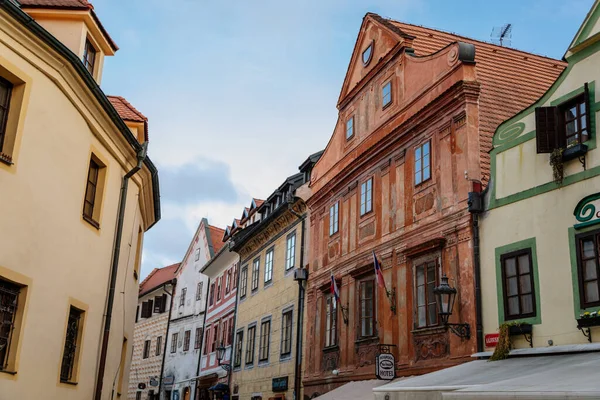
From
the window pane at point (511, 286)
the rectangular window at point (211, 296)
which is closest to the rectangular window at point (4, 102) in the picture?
the window pane at point (511, 286)

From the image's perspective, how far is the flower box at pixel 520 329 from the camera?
454 inches

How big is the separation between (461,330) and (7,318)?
801cm

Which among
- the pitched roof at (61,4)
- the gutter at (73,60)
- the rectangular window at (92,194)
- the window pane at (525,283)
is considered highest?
the pitched roof at (61,4)

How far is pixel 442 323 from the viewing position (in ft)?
45.2

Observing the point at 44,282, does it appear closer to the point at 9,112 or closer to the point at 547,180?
the point at 9,112

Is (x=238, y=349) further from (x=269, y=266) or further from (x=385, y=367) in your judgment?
(x=385, y=367)

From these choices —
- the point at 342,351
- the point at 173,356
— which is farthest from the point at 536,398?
the point at 173,356

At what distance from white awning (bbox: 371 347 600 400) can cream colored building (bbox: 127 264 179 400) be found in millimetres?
29448

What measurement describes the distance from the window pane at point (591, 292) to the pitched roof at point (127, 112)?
10.1 metres

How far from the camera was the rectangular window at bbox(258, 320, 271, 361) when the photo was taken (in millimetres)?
24609

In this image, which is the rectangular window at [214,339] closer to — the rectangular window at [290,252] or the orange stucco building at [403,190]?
the rectangular window at [290,252]

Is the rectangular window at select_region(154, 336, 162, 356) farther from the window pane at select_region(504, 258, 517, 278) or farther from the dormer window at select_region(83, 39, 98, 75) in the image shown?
the window pane at select_region(504, 258, 517, 278)

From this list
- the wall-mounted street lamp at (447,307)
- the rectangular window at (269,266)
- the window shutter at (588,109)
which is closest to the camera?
the window shutter at (588,109)

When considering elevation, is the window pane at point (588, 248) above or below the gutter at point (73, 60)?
below
